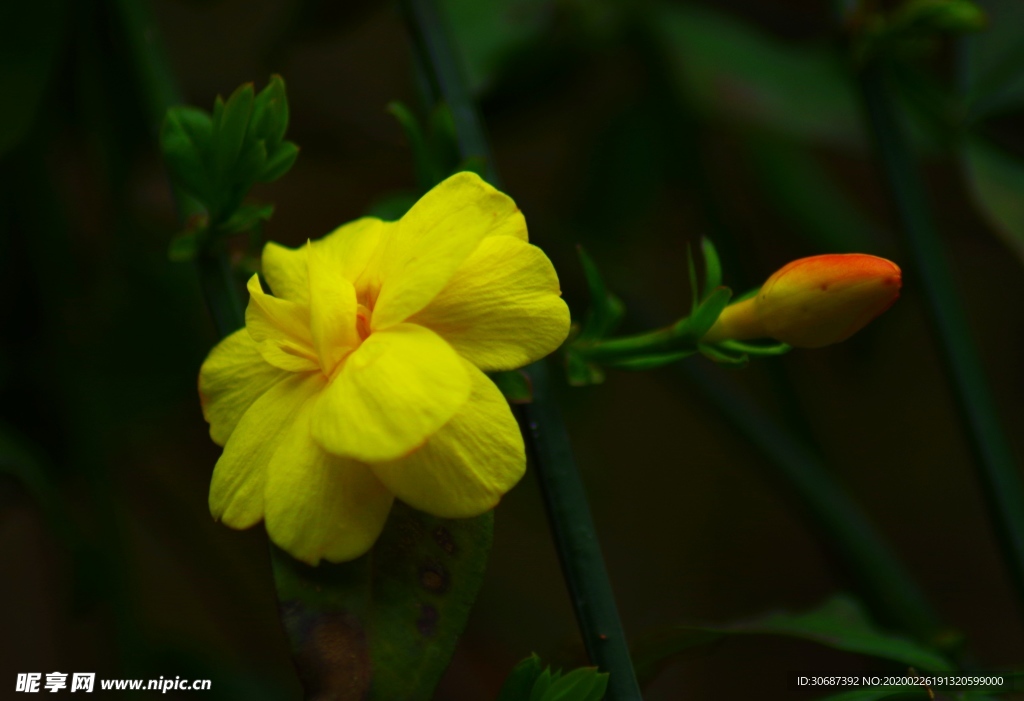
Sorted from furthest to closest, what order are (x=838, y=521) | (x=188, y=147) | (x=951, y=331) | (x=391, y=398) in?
(x=838, y=521) → (x=951, y=331) → (x=188, y=147) → (x=391, y=398)

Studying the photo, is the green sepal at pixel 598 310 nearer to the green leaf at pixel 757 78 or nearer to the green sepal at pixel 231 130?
the green sepal at pixel 231 130

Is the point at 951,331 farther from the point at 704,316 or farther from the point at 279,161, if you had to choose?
the point at 279,161

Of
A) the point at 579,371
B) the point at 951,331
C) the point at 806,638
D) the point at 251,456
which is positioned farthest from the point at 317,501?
the point at 951,331

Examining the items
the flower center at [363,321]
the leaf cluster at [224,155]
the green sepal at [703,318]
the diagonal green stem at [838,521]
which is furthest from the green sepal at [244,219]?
the diagonal green stem at [838,521]

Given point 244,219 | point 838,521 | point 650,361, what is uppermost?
point 244,219

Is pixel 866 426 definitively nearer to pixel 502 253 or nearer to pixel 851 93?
pixel 851 93

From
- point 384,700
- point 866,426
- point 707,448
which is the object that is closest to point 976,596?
point 866,426
